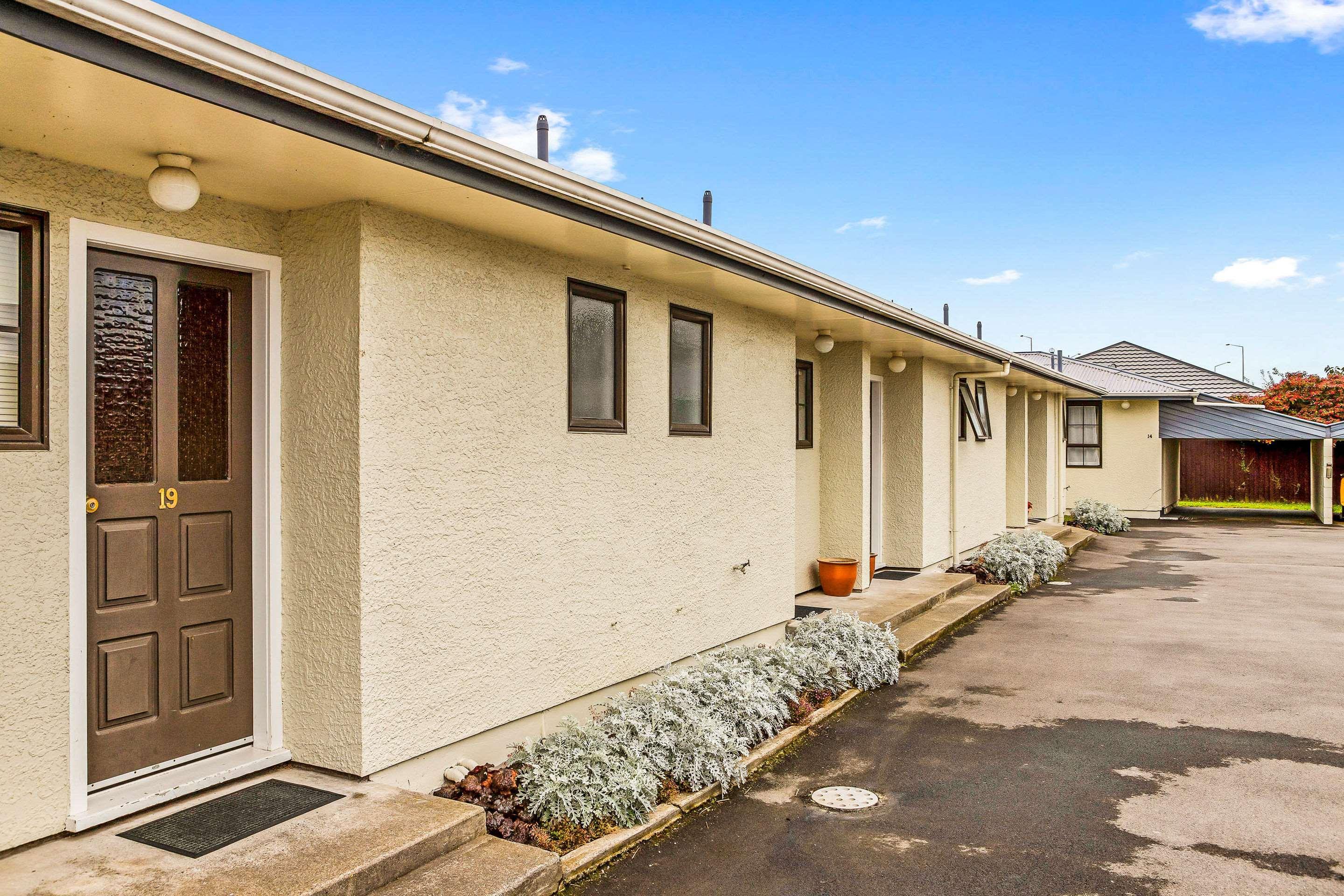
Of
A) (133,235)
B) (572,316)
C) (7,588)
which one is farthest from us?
(572,316)

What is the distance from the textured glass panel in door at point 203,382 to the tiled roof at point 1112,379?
1862 centimetres

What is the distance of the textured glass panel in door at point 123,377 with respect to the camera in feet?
11.5

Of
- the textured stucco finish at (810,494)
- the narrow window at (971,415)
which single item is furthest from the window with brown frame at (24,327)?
the narrow window at (971,415)

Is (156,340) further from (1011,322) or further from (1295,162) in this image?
(1011,322)

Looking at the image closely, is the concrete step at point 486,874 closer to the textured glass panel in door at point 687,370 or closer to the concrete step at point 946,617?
the textured glass panel in door at point 687,370

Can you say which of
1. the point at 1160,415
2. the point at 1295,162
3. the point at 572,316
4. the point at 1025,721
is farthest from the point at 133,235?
the point at 1160,415

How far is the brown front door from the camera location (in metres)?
3.51

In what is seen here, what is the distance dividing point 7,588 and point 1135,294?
38.8 meters

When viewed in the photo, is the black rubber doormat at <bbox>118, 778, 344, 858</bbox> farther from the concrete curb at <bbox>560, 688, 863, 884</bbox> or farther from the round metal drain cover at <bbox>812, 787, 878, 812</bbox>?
the round metal drain cover at <bbox>812, 787, 878, 812</bbox>

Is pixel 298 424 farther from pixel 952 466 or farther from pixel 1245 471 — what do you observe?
pixel 1245 471

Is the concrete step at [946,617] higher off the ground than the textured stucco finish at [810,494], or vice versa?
the textured stucco finish at [810,494]

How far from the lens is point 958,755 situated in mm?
5395

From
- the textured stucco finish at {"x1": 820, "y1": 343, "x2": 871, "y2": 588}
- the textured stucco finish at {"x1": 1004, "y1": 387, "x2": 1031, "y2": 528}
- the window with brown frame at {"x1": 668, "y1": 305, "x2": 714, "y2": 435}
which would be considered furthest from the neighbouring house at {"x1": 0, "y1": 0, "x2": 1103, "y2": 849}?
the textured stucco finish at {"x1": 1004, "y1": 387, "x2": 1031, "y2": 528}

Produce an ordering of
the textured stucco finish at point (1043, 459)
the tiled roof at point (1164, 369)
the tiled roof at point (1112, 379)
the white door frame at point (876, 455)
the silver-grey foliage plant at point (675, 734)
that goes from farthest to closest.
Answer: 1. the tiled roof at point (1164, 369)
2. the tiled roof at point (1112, 379)
3. the textured stucco finish at point (1043, 459)
4. the white door frame at point (876, 455)
5. the silver-grey foliage plant at point (675, 734)
